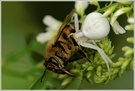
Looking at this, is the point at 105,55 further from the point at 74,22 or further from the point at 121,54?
the point at 121,54

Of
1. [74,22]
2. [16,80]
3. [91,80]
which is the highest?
[74,22]

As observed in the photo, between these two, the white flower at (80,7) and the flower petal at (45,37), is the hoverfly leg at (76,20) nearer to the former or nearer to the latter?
the white flower at (80,7)

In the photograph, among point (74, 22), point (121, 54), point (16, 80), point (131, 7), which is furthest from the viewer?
point (16, 80)

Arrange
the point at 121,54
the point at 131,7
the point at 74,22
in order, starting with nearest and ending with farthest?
the point at 131,7, the point at 74,22, the point at 121,54

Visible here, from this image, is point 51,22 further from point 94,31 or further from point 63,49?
point 94,31

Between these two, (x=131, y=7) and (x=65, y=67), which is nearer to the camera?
(x=131, y=7)

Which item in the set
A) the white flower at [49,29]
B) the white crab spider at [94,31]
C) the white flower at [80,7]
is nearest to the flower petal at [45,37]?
the white flower at [49,29]

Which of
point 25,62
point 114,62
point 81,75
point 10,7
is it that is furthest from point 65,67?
point 10,7

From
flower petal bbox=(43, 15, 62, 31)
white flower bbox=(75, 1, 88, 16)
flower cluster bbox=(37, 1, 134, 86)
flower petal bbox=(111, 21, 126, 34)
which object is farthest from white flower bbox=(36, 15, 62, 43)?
flower petal bbox=(111, 21, 126, 34)
